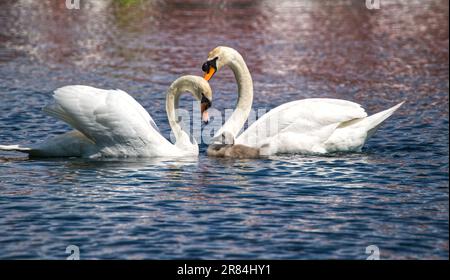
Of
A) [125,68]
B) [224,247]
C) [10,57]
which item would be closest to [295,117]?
[224,247]

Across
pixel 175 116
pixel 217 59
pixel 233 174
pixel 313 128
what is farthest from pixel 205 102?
pixel 313 128

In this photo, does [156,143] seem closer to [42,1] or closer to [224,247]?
[224,247]

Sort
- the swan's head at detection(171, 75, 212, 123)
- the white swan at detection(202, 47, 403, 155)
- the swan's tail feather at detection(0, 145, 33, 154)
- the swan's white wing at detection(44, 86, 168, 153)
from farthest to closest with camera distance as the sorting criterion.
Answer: the white swan at detection(202, 47, 403, 155) → the swan's head at detection(171, 75, 212, 123) → the swan's tail feather at detection(0, 145, 33, 154) → the swan's white wing at detection(44, 86, 168, 153)

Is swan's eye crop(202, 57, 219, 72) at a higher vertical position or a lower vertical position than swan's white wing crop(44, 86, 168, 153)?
higher

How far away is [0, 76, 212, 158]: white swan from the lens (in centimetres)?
1338

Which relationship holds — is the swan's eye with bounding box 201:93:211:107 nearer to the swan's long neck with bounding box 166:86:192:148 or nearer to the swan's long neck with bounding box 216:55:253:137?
the swan's long neck with bounding box 166:86:192:148

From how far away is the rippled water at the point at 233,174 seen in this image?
9.95 m

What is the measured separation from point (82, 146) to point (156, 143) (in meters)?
1.12

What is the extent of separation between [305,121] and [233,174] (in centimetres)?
163

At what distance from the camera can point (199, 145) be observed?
1532 cm

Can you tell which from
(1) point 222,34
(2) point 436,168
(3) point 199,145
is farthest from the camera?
(1) point 222,34

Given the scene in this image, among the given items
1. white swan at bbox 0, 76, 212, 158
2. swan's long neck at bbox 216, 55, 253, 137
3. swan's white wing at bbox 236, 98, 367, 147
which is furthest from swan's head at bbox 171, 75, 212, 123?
swan's long neck at bbox 216, 55, 253, 137

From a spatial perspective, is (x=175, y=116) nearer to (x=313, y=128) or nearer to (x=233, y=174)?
(x=233, y=174)
